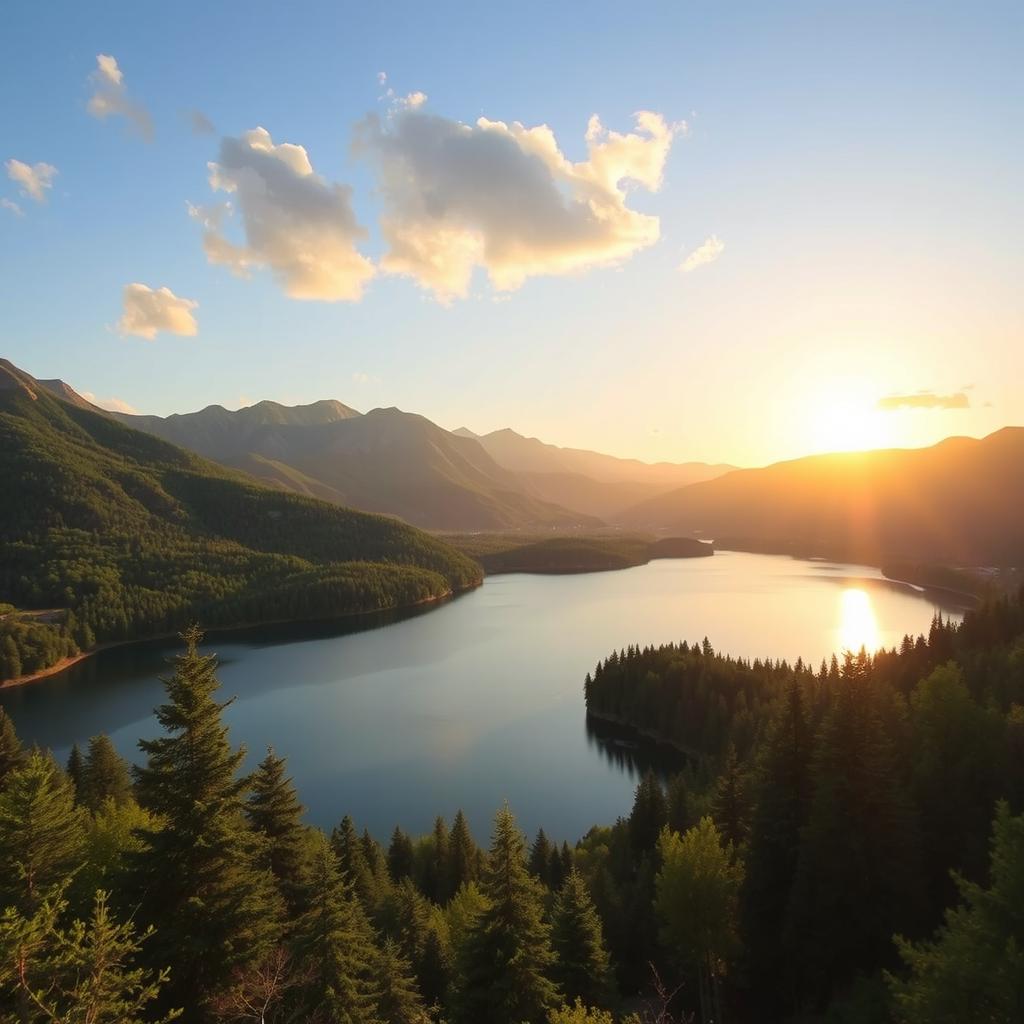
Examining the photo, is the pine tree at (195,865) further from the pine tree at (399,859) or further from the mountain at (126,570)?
the mountain at (126,570)

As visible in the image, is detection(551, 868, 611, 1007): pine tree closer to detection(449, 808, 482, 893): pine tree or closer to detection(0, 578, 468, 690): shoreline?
detection(449, 808, 482, 893): pine tree

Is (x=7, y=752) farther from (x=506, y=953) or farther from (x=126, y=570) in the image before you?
(x=126, y=570)

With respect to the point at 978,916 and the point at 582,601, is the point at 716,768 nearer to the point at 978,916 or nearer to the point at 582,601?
the point at 978,916

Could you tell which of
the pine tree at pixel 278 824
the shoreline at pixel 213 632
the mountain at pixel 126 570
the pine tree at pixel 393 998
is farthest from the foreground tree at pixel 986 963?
the mountain at pixel 126 570

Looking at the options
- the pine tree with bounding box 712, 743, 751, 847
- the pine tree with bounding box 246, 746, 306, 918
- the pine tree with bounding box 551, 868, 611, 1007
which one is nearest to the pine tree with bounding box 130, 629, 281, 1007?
the pine tree with bounding box 246, 746, 306, 918

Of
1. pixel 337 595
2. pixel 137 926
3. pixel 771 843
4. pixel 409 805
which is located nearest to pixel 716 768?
pixel 409 805

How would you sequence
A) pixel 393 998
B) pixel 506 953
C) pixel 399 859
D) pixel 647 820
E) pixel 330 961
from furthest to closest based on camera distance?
pixel 399 859 → pixel 647 820 → pixel 393 998 → pixel 506 953 → pixel 330 961

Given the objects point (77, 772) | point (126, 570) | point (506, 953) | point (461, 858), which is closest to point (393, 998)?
point (506, 953)
